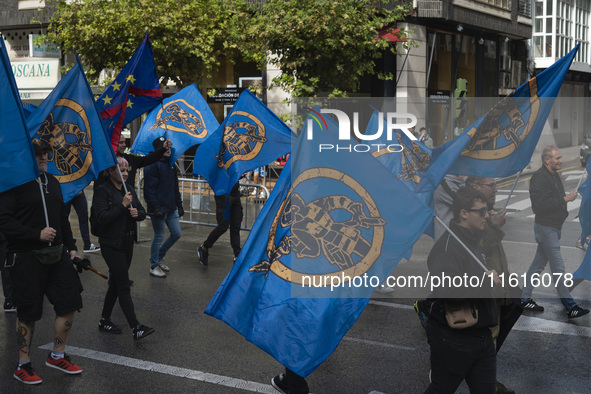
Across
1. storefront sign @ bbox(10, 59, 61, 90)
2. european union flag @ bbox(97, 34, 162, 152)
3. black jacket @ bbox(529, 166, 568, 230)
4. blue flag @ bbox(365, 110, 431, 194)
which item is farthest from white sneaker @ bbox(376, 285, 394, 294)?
storefront sign @ bbox(10, 59, 61, 90)

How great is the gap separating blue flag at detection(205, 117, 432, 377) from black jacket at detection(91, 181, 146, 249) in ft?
7.40

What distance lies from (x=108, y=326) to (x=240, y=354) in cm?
154

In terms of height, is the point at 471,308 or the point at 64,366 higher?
the point at 471,308

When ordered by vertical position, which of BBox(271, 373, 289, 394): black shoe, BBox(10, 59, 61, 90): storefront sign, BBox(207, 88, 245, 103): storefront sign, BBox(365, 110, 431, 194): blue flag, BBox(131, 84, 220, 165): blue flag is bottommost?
BBox(271, 373, 289, 394): black shoe

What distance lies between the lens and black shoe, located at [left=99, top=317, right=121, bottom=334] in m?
7.02

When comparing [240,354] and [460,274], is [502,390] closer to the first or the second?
[460,274]

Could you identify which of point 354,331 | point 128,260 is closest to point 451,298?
point 354,331

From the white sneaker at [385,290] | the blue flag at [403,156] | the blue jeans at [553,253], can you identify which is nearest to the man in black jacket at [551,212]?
the blue jeans at [553,253]

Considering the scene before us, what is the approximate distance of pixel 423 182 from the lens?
17.3 feet

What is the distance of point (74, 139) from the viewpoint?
6883 mm

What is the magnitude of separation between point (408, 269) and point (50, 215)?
5.66 metres

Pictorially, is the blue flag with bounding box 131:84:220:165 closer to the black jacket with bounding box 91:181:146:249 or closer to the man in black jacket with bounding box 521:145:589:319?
the black jacket with bounding box 91:181:146:249

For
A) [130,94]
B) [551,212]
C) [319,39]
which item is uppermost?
[319,39]

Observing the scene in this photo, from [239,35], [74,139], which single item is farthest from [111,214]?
[239,35]
